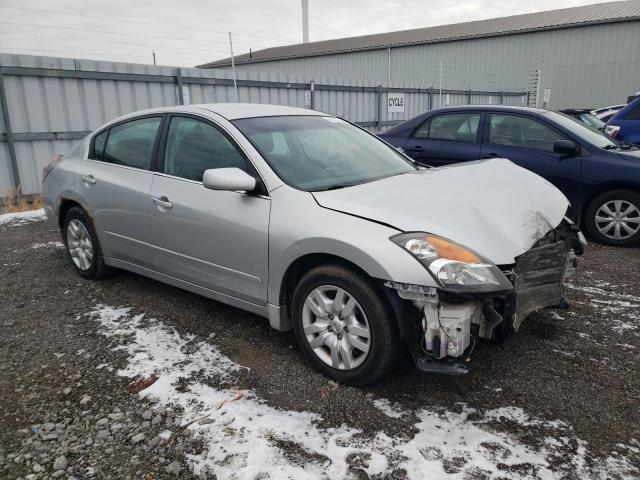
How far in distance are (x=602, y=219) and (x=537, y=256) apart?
3543 millimetres

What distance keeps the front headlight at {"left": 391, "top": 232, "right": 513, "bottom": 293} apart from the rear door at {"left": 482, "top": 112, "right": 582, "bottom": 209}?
3973 millimetres

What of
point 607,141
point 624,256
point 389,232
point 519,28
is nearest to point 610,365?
point 389,232

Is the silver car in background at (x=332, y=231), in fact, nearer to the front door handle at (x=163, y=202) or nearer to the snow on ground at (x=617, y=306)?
the front door handle at (x=163, y=202)

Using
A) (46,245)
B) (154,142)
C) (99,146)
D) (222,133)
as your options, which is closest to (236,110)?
(222,133)

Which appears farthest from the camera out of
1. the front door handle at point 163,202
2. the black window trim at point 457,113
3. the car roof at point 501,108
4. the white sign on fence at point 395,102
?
the white sign on fence at point 395,102

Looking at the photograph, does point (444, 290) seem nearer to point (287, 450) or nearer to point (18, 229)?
point (287, 450)

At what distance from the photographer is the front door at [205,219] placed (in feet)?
10.5

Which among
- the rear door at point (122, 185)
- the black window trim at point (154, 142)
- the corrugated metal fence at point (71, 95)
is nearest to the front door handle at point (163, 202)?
the rear door at point (122, 185)

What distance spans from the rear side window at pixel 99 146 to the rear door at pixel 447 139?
379 cm

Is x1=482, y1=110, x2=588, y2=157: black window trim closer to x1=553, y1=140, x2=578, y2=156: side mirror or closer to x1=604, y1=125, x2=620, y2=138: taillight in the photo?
x1=553, y1=140, x2=578, y2=156: side mirror

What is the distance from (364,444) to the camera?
243cm

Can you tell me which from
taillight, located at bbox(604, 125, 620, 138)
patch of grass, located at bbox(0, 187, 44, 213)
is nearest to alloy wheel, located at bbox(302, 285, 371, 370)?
patch of grass, located at bbox(0, 187, 44, 213)

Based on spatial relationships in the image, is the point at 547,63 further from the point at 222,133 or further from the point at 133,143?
the point at 222,133

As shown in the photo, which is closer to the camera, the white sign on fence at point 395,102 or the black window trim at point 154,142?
the black window trim at point 154,142
